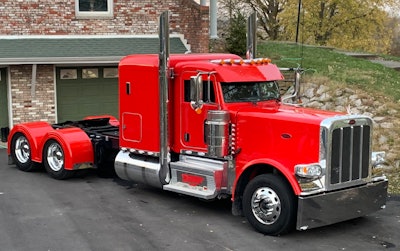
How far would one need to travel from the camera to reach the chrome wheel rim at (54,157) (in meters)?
12.5

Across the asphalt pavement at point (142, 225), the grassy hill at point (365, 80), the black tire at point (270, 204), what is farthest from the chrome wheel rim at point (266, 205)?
the grassy hill at point (365, 80)

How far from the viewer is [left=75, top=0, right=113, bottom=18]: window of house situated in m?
18.3

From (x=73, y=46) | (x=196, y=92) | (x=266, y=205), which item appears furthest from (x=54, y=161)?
(x=73, y=46)

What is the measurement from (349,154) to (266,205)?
1.43m

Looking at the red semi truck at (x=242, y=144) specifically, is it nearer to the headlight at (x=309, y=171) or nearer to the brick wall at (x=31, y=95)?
the headlight at (x=309, y=171)

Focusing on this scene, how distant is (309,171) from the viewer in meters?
8.37

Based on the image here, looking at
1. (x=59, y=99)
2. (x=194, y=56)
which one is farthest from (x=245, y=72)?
(x=59, y=99)

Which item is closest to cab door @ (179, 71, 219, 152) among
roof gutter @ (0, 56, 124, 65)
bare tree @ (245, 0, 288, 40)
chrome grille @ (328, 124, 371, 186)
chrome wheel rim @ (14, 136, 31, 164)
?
chrome grille @ (328, 124, 371, 186)

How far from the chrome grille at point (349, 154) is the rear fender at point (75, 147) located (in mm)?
5547

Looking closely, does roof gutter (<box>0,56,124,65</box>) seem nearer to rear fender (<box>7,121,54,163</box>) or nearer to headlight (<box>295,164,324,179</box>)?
rear fender (<box>7,121,54,163</box>)

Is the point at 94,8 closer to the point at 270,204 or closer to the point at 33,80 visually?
the point at 33,80

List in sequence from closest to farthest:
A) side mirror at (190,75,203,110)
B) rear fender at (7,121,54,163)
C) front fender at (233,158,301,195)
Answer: front fender at (233,158,301,195) → side mirror at (190,75,203,110) → rear fender at (7,121,54,163)

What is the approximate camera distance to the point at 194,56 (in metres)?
10.8

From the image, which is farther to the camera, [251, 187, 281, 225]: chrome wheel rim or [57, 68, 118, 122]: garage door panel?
[57, 68, 118, 122]: garage door panel
